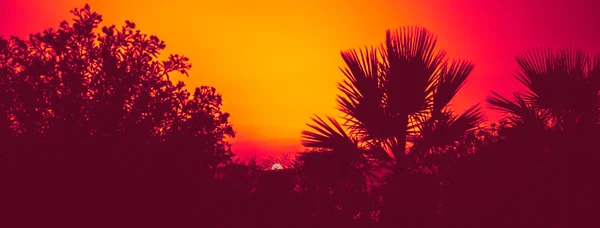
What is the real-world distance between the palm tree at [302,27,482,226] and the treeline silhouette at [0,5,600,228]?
16mm

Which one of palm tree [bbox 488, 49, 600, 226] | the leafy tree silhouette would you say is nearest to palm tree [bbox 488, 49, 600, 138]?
palm tree [bbox 488, 49, 600, 226]

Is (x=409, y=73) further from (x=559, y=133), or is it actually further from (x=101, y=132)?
(x=101, y=132)

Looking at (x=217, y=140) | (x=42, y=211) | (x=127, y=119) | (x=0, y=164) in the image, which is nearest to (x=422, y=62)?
(x=217, y=140)

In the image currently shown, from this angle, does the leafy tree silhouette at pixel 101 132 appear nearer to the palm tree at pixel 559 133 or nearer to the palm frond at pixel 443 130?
the palm frond at pixel 443 130

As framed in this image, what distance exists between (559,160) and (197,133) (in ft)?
16.4

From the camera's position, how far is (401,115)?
16.2 ft

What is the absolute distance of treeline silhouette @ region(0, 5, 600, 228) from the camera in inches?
158

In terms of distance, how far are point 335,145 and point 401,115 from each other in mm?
995

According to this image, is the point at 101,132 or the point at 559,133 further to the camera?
the point at 101,132

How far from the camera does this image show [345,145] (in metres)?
4.74

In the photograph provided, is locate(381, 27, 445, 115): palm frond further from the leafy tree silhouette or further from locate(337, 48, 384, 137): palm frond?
the leafy tree silhouette

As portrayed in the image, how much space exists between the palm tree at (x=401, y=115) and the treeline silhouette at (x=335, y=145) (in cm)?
2

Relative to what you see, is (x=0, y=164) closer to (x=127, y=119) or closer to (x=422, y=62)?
(x=127, y=119)

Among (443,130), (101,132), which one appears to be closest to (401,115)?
(443,130)
